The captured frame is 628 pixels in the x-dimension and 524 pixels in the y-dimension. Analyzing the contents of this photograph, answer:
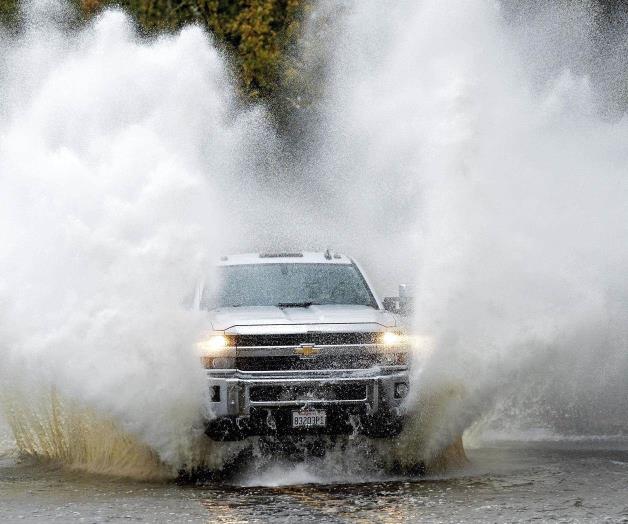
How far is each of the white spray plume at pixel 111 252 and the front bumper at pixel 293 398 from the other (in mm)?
220

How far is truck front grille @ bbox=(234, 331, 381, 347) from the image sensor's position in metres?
10.5

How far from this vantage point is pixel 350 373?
10.6 metres

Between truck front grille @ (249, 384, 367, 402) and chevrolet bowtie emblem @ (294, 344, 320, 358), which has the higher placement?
chevrolet bowtie emblem @ (294, 344, 320, 358)

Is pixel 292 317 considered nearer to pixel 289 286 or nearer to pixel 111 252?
pixel 289 286

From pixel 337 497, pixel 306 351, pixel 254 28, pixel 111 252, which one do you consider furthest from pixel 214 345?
pixel 254 28

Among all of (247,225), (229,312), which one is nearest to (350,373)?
(229,312)

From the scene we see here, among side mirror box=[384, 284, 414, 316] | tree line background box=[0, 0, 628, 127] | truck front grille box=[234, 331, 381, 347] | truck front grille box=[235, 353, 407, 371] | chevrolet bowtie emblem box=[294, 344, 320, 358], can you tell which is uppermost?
tree line background box=[0, 0, 628, 127]

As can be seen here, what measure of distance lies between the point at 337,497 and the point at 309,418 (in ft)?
2.73

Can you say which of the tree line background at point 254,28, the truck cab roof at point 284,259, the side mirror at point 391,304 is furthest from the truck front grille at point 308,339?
the tree line background at point 254,28

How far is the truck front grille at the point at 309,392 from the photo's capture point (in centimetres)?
1036

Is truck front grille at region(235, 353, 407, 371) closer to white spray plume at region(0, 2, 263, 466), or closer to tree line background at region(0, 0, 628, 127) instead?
white spray plume at region(0, 2, 263, 466)

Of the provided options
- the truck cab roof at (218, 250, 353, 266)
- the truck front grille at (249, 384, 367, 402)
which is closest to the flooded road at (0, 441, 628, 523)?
the truck front grille at (249, 384, 367, 402)

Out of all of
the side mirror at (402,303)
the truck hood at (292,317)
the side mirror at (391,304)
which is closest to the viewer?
the truck hood at (292,317)

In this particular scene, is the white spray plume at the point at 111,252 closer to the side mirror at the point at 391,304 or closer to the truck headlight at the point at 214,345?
the truck headlight at the point at 214,345
